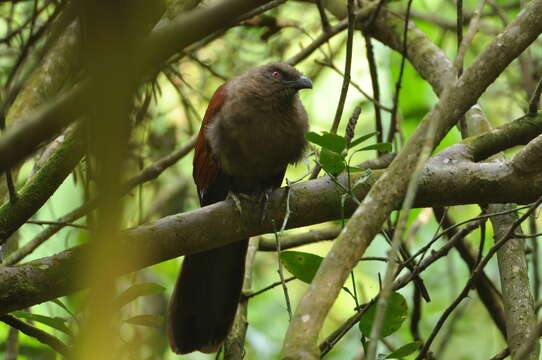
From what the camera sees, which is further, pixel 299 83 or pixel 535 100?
pixel 299 83

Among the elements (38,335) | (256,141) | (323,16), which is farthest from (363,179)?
(323,16)

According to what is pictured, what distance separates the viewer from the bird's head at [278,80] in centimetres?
421

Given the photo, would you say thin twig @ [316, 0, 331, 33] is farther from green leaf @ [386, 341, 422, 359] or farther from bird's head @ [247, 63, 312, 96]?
green leaf @ [386, 341, 422, 359]

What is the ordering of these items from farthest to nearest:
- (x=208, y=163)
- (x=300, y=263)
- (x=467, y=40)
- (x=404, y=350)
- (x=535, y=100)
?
(x=208, y=163) < (x=535, y=100) < (x=300, y=263) < (x=404, y=350) < (x=467, y=40)

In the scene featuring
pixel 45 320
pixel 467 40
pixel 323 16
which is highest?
pixel 323 16

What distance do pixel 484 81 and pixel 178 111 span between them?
5361 mm

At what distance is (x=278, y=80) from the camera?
4.30 metres

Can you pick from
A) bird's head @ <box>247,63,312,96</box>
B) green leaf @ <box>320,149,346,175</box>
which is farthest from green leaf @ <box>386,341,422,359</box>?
bird's head @ <box>247,63,312,96</box>

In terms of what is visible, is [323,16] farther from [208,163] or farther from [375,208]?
[375,208]

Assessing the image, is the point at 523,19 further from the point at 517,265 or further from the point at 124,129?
the point at 124,129

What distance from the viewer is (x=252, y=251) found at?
4.19 meters

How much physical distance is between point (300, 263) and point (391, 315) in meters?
0.39

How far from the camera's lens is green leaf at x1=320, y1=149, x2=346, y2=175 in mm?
2682

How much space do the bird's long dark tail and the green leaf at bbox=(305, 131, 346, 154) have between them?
5.24 ft
